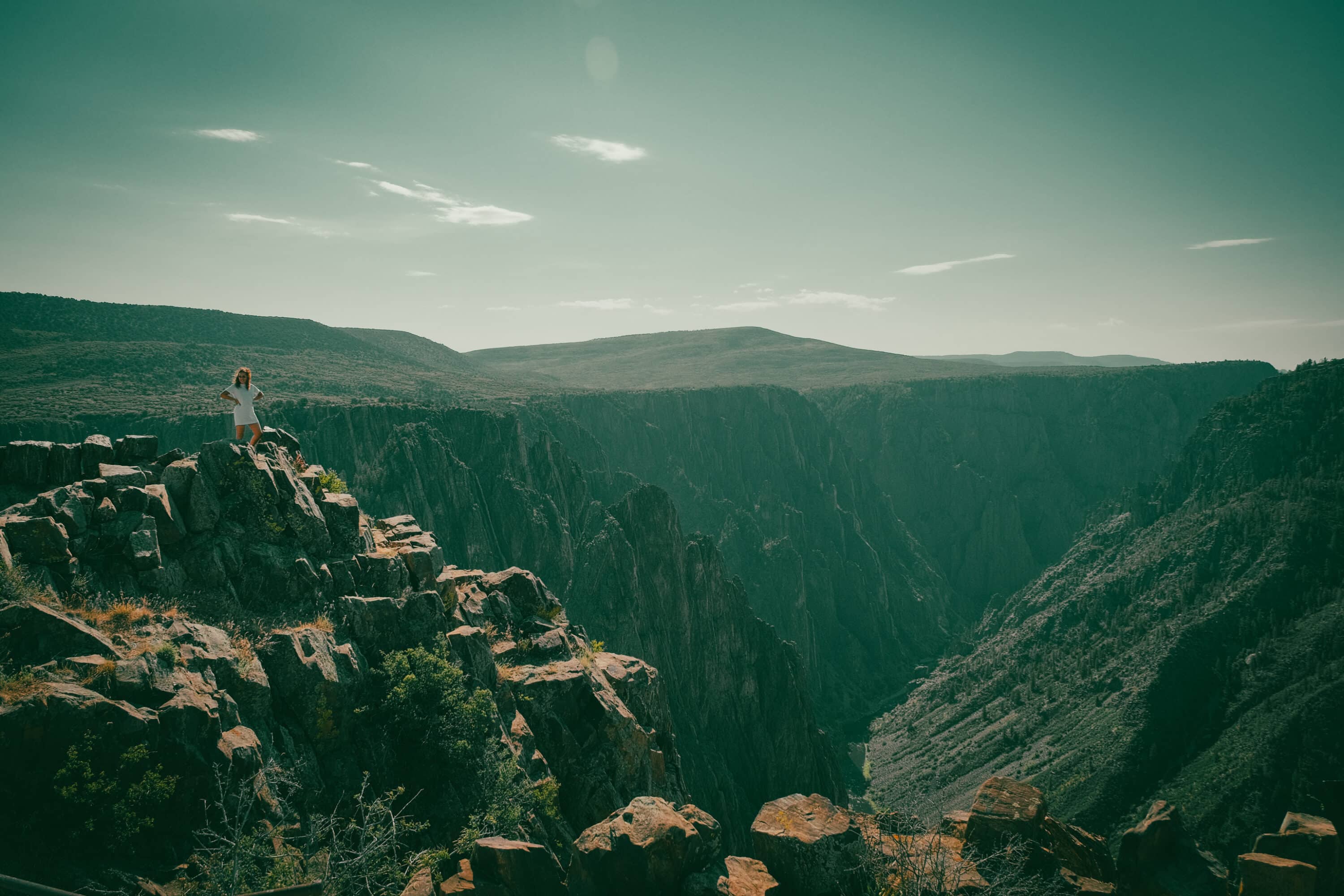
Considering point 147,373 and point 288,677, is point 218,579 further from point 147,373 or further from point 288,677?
point 147,373

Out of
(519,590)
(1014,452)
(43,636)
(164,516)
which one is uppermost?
(164,516)

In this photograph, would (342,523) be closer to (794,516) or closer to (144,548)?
(144,548)

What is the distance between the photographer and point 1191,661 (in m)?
77.8

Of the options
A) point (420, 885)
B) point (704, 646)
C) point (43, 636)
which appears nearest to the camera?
point (43, 636)

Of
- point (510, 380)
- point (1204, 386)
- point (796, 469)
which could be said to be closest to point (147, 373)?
point (510, 380)

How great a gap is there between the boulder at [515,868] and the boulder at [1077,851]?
11.9 metres

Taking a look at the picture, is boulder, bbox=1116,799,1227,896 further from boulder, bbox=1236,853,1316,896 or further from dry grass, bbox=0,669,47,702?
dry grass, bbox=0,669,47,702

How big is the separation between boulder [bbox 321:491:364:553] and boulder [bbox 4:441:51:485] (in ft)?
20.8

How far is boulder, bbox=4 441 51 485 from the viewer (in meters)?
16.0

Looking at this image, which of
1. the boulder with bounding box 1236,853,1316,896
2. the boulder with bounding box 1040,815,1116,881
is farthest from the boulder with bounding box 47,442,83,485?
the boulder with bounding box 1236,853,1316,896

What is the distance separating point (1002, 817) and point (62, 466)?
24221 millimetres

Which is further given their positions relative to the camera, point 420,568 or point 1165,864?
point 420,568

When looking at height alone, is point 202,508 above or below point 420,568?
above

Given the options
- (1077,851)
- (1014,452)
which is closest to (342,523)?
(1077,851)
